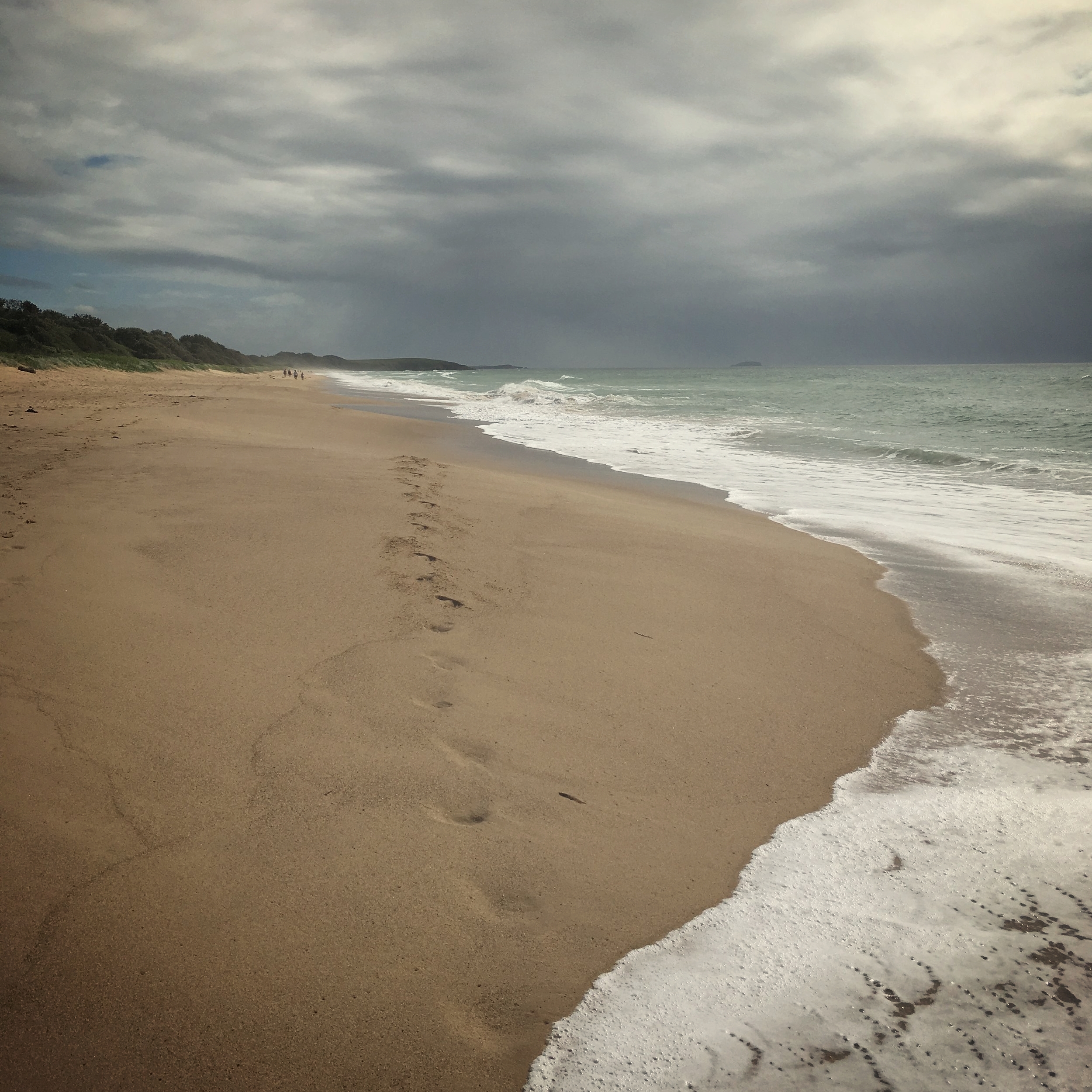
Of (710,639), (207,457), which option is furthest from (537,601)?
(207,457)

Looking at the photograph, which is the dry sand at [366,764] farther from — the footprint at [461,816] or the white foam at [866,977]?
the white foam at [866,977]

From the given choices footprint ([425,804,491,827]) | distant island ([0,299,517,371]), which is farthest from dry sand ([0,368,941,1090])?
distant island ([0,299,517,371])

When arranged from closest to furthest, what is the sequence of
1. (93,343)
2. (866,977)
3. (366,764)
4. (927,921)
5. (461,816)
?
(866,977)
(927,921)
(461,816)
(366,764)
(93,343)

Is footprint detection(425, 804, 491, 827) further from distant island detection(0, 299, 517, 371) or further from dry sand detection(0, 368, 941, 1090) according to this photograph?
distant island detection(0, 299, 517, 371)

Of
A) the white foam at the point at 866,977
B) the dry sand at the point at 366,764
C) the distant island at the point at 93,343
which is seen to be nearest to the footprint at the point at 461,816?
the dry sand at the point at 366,764

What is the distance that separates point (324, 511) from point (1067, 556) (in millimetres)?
6324

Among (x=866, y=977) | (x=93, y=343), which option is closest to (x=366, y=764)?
(x=866, y=977)

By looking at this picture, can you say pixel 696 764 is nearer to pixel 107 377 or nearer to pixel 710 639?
pixel 710 639

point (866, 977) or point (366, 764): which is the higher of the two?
point (366, 764)

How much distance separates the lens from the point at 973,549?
6535mm

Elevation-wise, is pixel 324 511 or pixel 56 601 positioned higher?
pixel 324 511

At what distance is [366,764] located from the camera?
8.28 feet

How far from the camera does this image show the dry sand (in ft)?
5.39

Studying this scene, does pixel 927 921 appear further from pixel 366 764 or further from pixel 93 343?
pixel 93 343
